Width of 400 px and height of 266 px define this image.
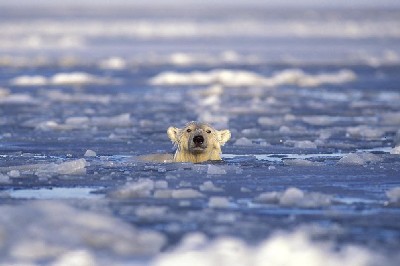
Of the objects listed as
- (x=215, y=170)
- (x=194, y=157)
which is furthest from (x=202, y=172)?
(x=194, y=157)

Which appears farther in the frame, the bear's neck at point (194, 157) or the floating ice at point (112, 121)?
the floating ice at point (112, 121)

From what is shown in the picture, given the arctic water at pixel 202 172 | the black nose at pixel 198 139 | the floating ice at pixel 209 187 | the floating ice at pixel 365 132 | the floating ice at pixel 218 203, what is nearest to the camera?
the arctic water at pixel 202 172

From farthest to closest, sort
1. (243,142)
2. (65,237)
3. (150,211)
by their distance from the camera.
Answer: (243,142) → (150,211) → (65,237)

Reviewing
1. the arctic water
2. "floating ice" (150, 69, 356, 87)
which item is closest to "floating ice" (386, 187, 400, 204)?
the arctic water

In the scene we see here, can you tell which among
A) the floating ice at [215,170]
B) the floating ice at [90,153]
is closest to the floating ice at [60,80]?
the floating ice at [90,153]

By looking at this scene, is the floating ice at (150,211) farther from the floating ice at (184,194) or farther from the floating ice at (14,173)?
the floating ice at (14,173)

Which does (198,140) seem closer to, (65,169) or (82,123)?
(65,169)
